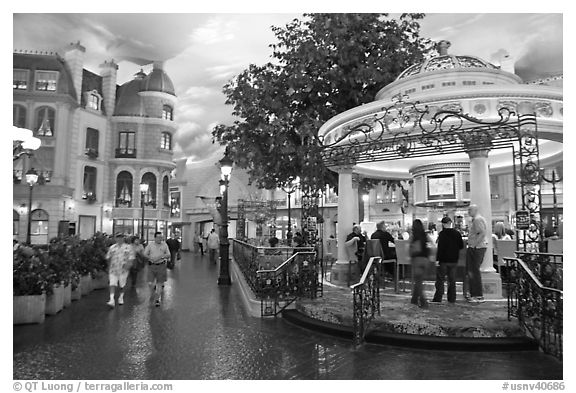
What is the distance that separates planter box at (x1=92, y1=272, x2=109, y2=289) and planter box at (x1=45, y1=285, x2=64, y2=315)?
12.7 feet

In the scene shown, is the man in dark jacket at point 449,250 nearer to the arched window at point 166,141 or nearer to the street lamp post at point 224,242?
the street lamp post at point 224,242

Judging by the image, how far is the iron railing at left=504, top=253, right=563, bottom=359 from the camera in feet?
18.3

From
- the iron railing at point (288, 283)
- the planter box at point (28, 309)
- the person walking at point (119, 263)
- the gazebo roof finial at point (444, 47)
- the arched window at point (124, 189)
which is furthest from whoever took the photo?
the arched window at point (124, 189)

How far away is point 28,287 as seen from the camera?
8531 millimetres

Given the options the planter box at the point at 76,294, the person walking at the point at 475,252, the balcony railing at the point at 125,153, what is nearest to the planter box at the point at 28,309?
the planter box at the point at 76,294

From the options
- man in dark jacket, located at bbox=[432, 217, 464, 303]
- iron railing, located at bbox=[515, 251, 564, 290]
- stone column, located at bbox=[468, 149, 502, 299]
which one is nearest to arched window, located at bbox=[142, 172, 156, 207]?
stone column, located at bbox=[468, 149, 502, 299]

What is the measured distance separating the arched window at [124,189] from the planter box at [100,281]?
19662 millimetres

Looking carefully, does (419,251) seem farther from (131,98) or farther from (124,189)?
(131,98)

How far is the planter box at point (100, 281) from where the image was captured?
44.1 feet

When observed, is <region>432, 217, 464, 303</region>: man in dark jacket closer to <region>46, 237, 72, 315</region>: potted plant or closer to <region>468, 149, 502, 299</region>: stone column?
<region>468, 149, 502, 299</region>: stone column

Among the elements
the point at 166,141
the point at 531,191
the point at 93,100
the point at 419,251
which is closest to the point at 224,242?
the point at 419,251

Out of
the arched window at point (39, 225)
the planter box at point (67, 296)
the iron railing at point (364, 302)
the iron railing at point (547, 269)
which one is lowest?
the planter box at point (67, 296)

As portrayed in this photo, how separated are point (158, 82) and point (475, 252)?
31241 millimetres
